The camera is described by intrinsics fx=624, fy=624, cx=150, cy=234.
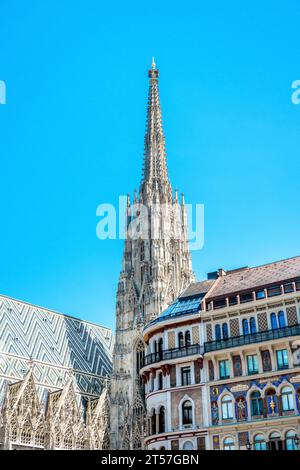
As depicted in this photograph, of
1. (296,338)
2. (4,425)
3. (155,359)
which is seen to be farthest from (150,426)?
(4,425)

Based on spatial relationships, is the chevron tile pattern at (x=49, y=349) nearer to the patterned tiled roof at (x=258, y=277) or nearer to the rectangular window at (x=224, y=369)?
the patterned tiled roof at (x=258, y=277)

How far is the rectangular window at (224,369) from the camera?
118 feet

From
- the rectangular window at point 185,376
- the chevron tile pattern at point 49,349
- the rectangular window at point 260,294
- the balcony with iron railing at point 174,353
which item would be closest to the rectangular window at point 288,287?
the rectangular window at point 260,294

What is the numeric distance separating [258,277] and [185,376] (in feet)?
26.3

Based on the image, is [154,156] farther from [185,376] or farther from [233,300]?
[185,376]

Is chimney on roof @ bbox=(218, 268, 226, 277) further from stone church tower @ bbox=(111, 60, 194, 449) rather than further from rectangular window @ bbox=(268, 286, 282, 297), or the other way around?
stone church tower @ bbox=(111, 60, 194, 449)

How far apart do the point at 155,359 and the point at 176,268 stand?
50.0 m

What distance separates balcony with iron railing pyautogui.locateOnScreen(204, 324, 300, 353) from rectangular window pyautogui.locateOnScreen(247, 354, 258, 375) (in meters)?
0.88

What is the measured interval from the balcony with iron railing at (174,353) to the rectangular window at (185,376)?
85 centimetres

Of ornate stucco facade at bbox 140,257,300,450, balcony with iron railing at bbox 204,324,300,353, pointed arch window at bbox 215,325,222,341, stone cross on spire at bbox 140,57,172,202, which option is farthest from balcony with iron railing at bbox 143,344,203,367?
stone cross on spire at bbox 140,57,172,202

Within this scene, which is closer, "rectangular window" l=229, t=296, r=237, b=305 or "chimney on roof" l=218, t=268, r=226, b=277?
"rectangular window" l=229, t=296, r=237, b=305

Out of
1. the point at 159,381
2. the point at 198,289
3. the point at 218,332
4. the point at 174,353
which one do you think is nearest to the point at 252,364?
the point at 218,332

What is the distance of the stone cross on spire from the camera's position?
93.5m

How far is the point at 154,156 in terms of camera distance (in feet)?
325
